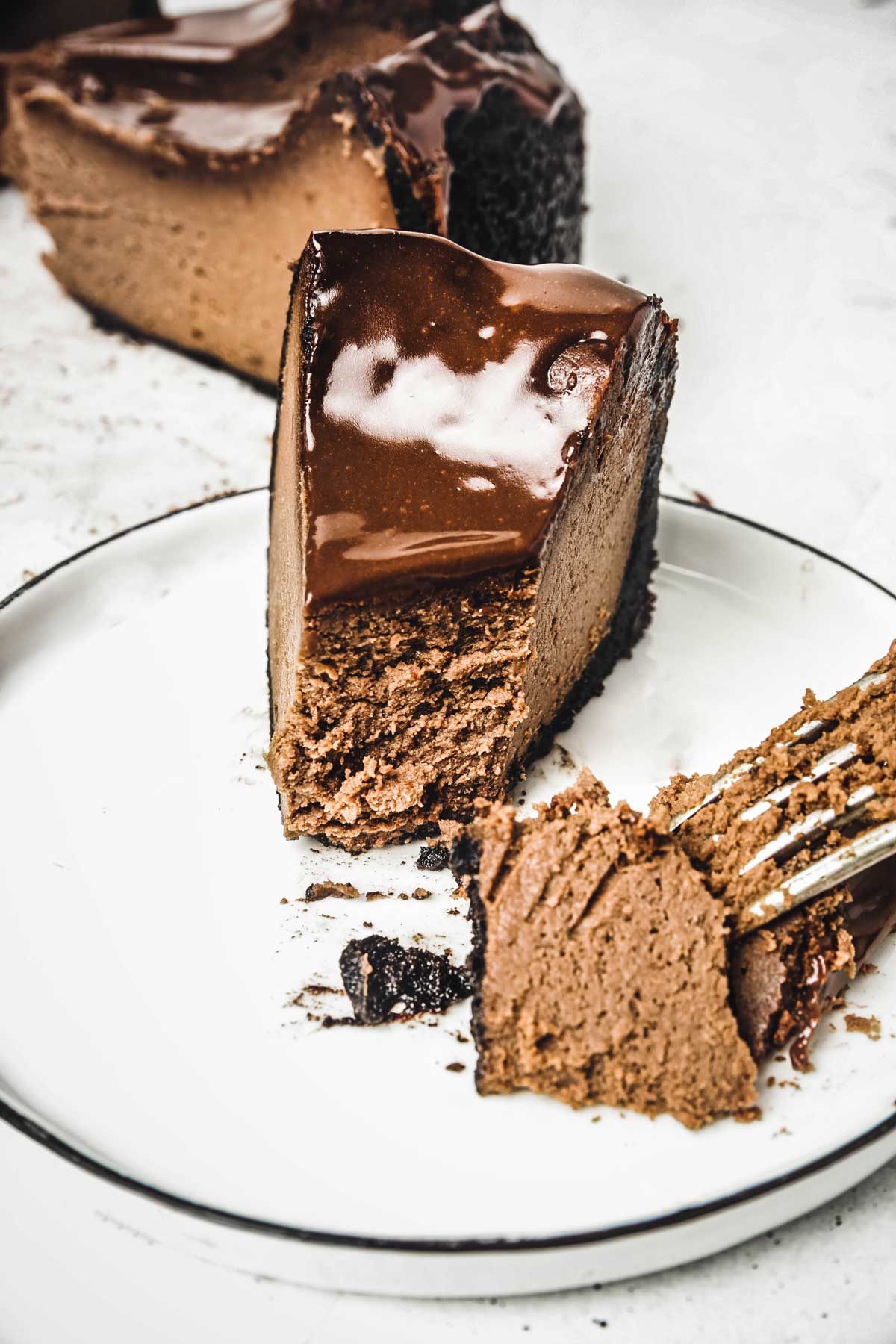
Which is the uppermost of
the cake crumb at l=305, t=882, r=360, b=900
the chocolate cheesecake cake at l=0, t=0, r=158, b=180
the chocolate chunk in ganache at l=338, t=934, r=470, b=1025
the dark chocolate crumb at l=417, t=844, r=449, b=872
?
the chocolate cheesecake cake at l=0, t=0, r=158, b=180

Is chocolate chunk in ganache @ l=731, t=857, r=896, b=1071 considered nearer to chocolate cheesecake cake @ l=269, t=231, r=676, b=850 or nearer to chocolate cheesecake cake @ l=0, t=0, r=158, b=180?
chocolate cheesecake cake @ l=269, t=231, r=676, b=850

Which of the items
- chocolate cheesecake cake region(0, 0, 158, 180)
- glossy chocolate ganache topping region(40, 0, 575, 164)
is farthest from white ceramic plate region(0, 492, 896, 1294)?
chocolate cheesecake cake region(0, 0, 158, 180)

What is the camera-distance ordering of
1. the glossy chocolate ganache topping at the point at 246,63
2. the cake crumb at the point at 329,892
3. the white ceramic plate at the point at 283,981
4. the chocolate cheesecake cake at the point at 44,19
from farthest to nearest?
the chocolate cheesecake cake at the point at 44,19 → the glossy chocolate ganache topping at the point at 246,63 → the cake crumb at the point at 329,892 → the white ceramic plate at the point at 283,981

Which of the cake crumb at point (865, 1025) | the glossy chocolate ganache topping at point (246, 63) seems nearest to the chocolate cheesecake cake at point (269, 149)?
the glossy chocolate ganache topping at point (246, 63)

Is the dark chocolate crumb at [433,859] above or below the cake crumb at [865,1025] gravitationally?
below

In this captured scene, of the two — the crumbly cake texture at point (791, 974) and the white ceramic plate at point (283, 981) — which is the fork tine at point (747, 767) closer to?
the crumbly cake texture at point (791, 974)

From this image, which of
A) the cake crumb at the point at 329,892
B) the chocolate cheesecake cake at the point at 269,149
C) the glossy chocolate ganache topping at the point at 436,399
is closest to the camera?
the glossy chocolate ganache topping at the point at 436,399

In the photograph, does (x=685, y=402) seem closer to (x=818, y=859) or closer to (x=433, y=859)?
(x=433, y=859)
